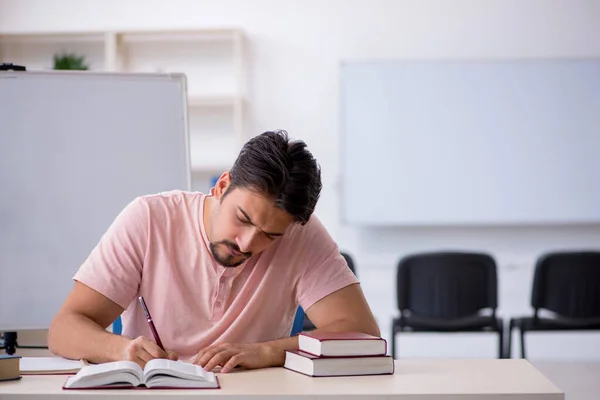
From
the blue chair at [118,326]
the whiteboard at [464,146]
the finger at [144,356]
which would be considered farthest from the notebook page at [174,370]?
the whiteboard at [464,146]

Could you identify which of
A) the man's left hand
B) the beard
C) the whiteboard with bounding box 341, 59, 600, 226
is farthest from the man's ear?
the whiteboard with bounding box 341, 59, 600, 226

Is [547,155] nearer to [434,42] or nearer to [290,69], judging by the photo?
[434,42]

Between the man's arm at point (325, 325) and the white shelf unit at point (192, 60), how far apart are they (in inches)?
156

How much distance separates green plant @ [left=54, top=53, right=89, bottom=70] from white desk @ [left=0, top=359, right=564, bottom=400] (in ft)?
14.5

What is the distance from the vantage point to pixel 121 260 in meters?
2.15

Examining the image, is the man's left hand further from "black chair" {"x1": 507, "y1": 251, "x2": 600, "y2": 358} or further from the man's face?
"black chair" {"x1": 507, "y1": 251, "x2": 600, "y2": 358}

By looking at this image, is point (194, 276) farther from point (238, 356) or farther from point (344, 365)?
point (344, 365)

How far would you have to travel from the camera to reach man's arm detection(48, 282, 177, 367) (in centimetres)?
194

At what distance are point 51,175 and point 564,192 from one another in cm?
423

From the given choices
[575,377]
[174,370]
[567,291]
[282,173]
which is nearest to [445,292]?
[567,291]

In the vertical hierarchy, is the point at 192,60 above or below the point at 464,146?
above

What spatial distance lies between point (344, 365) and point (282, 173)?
0.45m

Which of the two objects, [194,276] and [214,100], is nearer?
[194,276]

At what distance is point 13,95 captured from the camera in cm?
299
